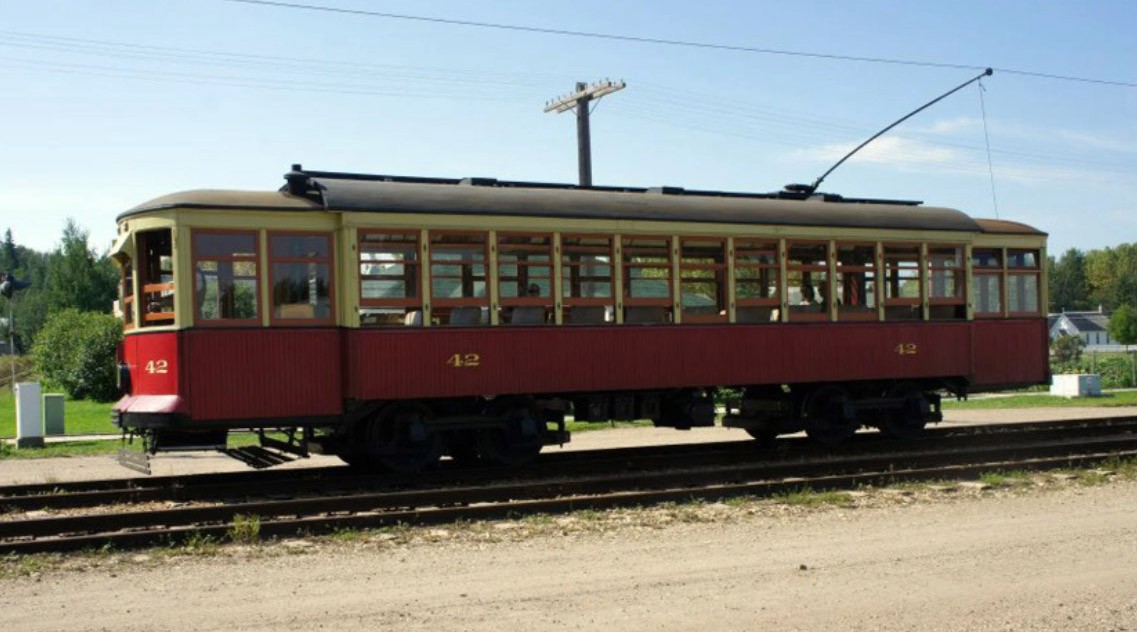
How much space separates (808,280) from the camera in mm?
17203

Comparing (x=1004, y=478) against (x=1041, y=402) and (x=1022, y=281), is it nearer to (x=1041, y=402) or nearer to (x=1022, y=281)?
(x=1022, y=281)

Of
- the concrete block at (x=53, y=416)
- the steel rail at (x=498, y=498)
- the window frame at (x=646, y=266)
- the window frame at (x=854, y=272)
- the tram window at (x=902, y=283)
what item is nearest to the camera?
the steel rail at (x=498, y=498)

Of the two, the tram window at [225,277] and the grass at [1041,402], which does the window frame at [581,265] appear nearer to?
the tram window at [225,277]

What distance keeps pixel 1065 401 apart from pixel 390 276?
22.8 meters

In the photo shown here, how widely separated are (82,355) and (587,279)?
3103cm

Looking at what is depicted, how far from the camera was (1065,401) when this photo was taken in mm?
31750

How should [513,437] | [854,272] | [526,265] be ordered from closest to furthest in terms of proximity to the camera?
[526,265], [513,437], [854,272]

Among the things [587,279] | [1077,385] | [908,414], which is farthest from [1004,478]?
[1077,385]

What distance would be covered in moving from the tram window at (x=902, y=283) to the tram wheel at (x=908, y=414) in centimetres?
109

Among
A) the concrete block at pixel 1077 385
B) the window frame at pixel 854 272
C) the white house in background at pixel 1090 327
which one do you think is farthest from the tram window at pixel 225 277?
the white house in background at pixel 1090 327

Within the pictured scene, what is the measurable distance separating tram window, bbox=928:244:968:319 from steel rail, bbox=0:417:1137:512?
1.86 meters

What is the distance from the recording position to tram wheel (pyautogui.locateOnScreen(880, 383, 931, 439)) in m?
18.4

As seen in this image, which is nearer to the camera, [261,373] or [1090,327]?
[261,373]

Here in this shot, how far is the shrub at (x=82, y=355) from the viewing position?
136ft
